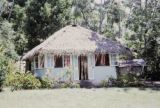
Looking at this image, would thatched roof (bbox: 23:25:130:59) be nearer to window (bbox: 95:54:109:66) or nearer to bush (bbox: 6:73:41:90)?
window (bbox: 95:54:109:66)

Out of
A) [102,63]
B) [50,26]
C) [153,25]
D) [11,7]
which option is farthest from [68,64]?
[11,7]

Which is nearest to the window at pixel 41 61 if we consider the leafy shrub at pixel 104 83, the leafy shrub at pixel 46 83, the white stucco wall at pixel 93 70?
the white stucco wall at pixel 93 70

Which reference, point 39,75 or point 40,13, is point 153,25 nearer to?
point 39,75

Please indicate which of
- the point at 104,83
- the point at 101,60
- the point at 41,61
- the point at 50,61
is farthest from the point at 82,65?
the point at 41,61

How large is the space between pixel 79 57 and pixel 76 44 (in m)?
1.23

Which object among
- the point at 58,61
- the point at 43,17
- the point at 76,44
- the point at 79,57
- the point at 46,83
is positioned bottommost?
the point at 46,83

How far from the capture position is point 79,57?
2816 centimetres

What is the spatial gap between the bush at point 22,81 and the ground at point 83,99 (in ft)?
6.77

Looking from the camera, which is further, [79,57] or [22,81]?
[79,57]

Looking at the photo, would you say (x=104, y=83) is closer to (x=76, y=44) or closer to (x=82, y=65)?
(x=82, y=65)

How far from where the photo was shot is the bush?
78.8ft

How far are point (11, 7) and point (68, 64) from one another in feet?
72.4

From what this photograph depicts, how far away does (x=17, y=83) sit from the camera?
24.0 m

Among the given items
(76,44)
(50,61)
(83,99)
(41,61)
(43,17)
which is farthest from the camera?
(43,17)
